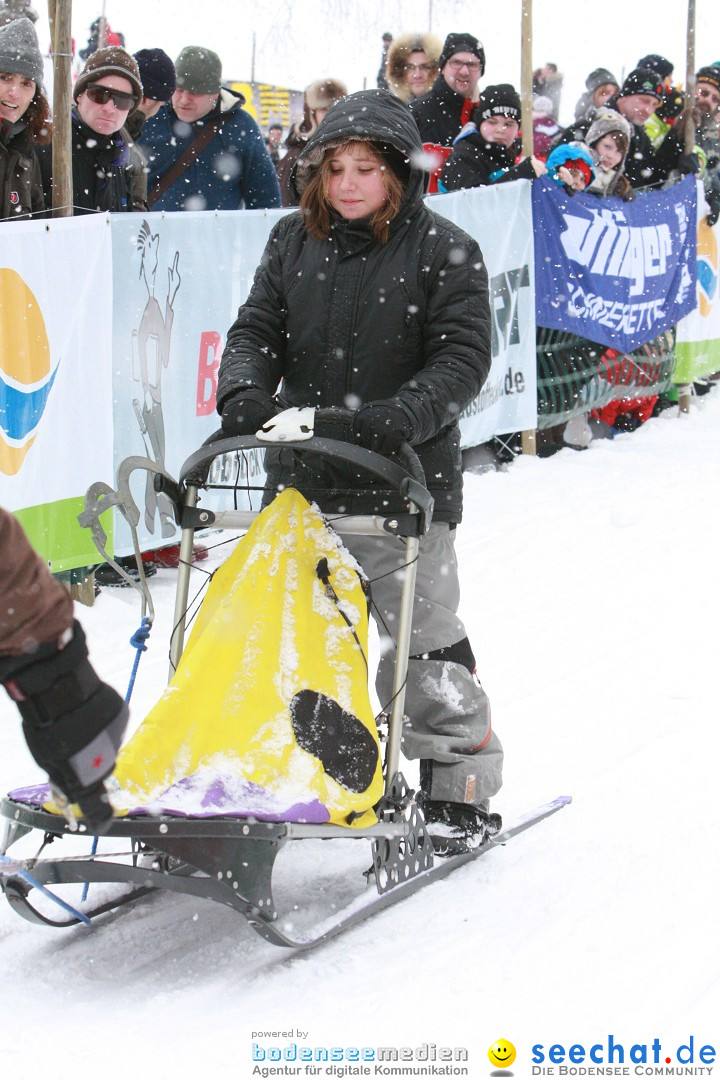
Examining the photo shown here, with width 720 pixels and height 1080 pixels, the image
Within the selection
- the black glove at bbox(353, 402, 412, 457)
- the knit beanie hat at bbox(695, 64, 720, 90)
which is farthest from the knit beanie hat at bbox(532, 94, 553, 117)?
the black glove at bbox(353, 402, 412, 457)

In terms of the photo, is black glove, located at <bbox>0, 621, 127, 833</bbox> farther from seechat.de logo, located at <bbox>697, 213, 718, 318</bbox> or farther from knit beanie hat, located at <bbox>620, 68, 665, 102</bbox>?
seechat.de logo, located at <bbox>697, 213, 718, 318</bbox>

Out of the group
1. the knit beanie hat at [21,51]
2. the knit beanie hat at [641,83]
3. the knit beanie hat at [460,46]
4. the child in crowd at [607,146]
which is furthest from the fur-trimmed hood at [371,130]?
the knit beanie hat at [641,83]

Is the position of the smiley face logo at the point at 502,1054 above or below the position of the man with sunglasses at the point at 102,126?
below

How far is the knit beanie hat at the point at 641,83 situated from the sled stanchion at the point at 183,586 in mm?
8665

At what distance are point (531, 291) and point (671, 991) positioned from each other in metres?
6.64

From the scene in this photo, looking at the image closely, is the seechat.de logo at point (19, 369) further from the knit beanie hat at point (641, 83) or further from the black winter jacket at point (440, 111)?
the knit beanie hat at point (641, 83)

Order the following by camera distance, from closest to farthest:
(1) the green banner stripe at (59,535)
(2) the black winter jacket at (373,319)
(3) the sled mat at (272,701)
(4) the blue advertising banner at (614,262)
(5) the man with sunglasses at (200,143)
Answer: (3) the sled mat at (272,701), (2) the black winter jacket at (373,319), (1) the green banner stripe at (59,535), (5) the man with sunglasses at (200,143), (4) the blue advertising banner at (614,262)

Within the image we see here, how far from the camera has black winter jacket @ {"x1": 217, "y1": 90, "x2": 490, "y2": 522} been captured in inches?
133

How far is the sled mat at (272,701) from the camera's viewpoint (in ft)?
9.47

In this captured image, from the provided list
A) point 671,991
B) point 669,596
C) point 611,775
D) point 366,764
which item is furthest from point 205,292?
point 671,991

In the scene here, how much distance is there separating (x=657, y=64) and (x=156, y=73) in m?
Answer: 6.55

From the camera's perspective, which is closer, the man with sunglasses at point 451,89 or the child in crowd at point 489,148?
the child in crowd at point 489,148

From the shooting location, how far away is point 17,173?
5453 mm

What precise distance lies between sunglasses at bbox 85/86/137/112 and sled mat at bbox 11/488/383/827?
3.33 metres
